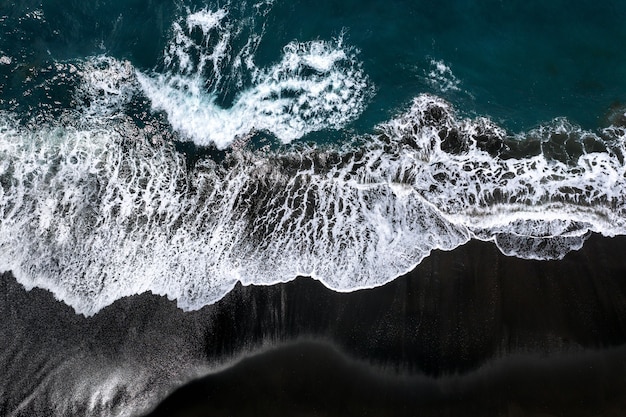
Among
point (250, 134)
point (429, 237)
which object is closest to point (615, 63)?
point (429, 237)

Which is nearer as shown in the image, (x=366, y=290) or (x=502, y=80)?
(x=366, y=290)

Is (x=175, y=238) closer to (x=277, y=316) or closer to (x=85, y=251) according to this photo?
(x=85, y=251)

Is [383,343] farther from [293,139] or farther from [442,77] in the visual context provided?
[442,77]

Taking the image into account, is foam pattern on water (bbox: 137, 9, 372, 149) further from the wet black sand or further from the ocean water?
the wet black sand

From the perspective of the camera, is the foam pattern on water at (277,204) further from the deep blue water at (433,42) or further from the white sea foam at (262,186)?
the deep blue water at (433,42)

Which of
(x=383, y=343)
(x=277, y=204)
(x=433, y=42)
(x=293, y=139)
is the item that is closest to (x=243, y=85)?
(x=293, y=139)

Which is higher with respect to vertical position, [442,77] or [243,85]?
[442,77]
